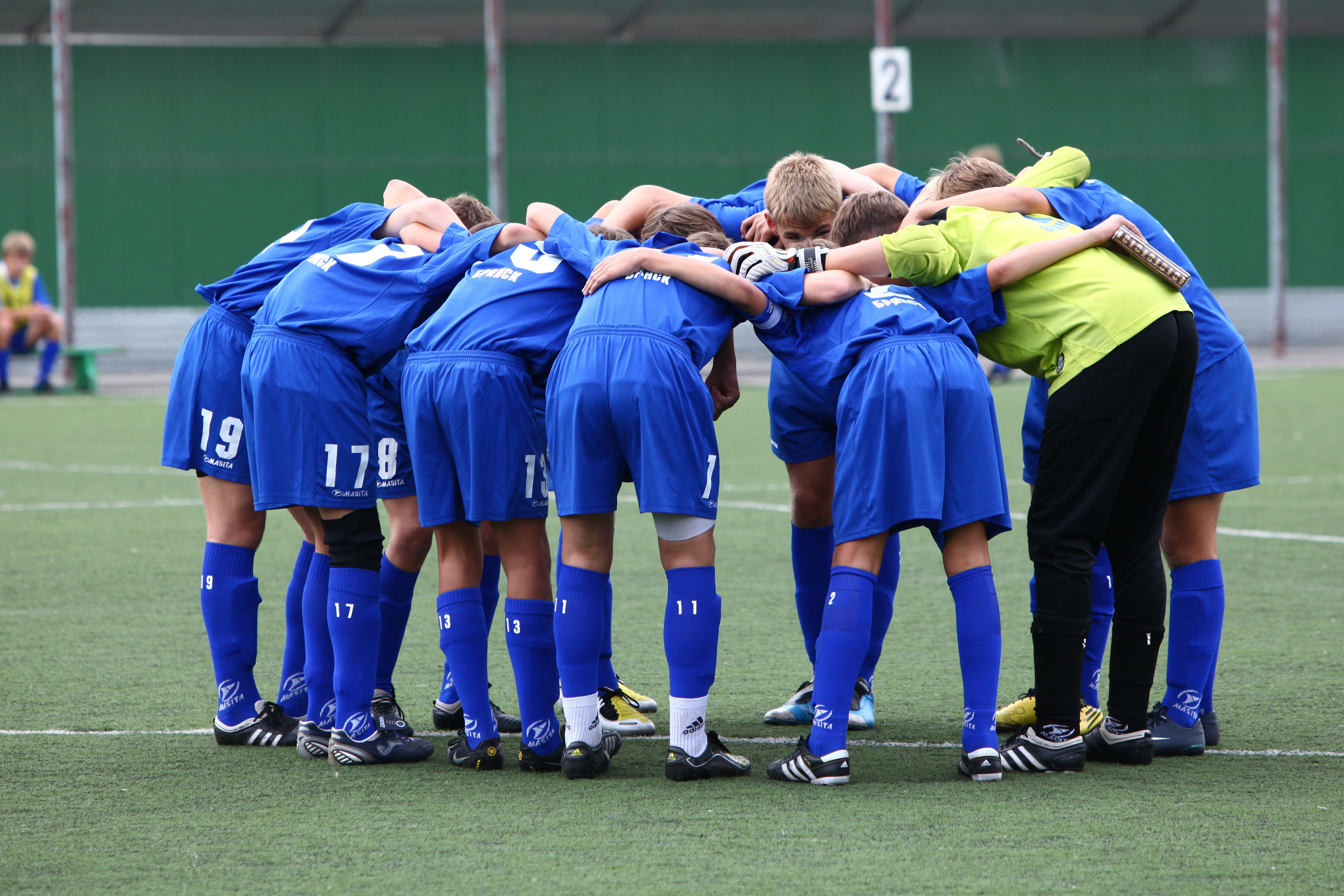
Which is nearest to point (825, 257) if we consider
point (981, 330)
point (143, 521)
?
point (981, 330)

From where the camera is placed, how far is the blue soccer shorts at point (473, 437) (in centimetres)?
407

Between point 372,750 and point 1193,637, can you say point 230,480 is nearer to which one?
point 372,750

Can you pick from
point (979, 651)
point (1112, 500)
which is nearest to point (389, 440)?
point (979, 651)

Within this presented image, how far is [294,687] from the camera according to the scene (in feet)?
15.8

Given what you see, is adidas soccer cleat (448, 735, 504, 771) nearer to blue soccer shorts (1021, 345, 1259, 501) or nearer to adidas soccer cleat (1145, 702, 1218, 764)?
blue soccer shorts (1021, 345, 1259, 501)

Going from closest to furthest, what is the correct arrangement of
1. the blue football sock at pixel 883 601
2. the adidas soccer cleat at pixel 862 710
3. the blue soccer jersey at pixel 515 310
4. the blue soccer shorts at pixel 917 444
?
the blue soccer shorts at pixel 917 444 → the blue soccer jersey at pixel 515 310 → the adidas soccer cleat at pixel 862 710 → the blue football sock at pixel 883 601

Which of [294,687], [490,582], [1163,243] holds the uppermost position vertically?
[1163,243]

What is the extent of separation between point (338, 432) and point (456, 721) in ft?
3.47

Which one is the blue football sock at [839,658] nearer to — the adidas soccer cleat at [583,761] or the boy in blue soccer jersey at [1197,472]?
the adidas soccer cleat at [583,761]

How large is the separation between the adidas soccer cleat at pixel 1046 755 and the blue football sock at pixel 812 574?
2.97 feet

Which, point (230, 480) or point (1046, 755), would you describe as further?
point (230, 480)

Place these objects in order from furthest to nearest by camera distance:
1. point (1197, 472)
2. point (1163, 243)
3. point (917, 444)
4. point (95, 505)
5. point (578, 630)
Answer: point (95, 505), point (1163, 243), point (1197, 472), point (578, 630), point (917, 444)

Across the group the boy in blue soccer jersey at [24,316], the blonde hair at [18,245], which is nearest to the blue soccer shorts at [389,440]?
the boy in blue soccer jersey at [24,316]

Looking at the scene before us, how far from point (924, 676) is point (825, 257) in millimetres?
1761
